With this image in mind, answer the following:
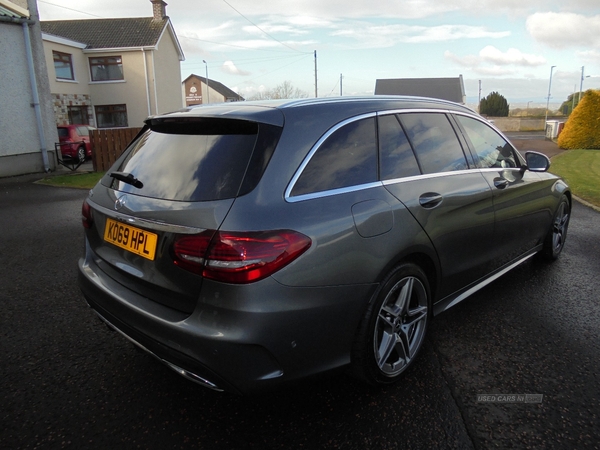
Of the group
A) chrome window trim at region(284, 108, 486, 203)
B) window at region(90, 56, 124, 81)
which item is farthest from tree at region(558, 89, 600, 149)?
window at region(90, 56, 124, 81)

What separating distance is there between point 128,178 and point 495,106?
64148mm

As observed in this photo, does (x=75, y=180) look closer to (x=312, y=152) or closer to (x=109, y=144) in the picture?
(x=109, y=144)

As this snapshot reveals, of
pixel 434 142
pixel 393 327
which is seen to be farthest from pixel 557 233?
pixel 393 327

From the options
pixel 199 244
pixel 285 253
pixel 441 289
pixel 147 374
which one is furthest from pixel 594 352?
pixel 147 374

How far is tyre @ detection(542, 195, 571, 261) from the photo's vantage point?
4633 millimetres

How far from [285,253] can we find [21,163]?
1474 centimetres

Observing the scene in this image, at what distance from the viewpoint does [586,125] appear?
75.6 ft

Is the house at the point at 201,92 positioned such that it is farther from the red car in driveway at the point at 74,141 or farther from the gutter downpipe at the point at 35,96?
the gutter downpipe at the point at 35,96

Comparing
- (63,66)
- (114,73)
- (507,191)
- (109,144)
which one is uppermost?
(63,66)

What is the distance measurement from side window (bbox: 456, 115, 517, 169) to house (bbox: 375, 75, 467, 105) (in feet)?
94.9

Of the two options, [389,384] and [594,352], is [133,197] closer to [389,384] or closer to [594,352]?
[389,384]

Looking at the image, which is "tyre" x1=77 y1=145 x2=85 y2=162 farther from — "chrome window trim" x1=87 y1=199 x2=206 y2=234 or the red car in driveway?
"chrome window trim" x1=87 y1=199 x2=206 y2=234

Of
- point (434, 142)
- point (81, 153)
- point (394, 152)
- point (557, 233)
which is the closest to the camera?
point (394, 152)

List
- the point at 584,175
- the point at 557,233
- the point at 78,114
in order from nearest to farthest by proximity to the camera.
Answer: the point at 557,233
the point at 584,175
the point at 78,114
